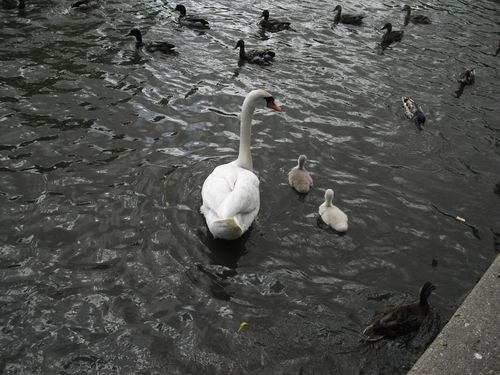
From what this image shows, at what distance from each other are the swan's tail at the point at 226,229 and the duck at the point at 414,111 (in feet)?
17.5

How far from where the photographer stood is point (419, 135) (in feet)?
29.7

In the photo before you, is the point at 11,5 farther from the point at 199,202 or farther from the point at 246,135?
the point at 199,202

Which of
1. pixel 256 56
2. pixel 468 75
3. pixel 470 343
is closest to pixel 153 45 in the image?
pixel 256 56

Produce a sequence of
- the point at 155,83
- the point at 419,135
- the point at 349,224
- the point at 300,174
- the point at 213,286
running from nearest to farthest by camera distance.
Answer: the point at 213,286 < the point at 349,224 < the point at 300,174 < the point at 419,135 < the point at 155,83

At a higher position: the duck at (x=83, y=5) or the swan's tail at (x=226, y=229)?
the swan's tail at (x=226, y=229)

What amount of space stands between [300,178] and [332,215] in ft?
3.16

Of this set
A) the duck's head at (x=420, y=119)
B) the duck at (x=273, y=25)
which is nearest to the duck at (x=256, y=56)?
the duck at (x=273, y=25)

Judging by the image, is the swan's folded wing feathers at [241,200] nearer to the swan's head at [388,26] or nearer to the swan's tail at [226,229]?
the swan's tail at [226,229]

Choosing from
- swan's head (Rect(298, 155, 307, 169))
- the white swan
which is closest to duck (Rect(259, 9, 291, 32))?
the white swan

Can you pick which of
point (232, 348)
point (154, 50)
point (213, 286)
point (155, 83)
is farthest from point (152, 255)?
point (154, 50)

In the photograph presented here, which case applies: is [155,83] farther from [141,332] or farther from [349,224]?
[141,332]

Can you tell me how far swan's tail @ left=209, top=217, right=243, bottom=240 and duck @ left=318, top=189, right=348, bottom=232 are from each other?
4.91ft

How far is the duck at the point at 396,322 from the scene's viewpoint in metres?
4.81

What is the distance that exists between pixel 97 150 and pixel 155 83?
9.84 feet
